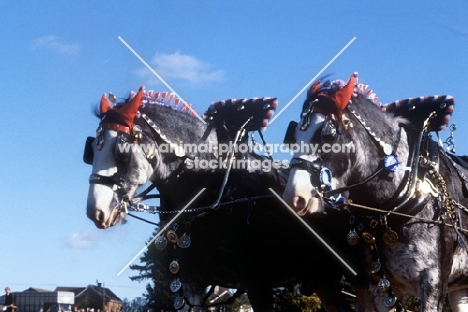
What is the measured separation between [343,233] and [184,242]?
164 cm

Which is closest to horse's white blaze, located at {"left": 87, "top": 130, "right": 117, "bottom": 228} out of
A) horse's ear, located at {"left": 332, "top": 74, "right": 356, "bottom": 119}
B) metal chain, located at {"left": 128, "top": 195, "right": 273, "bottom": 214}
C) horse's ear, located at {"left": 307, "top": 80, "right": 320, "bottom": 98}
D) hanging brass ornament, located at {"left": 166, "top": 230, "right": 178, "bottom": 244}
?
metal chain, located at {"left": 128, "top": 195, "right": 273, "bottom": 214}

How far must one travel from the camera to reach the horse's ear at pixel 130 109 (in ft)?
21.6

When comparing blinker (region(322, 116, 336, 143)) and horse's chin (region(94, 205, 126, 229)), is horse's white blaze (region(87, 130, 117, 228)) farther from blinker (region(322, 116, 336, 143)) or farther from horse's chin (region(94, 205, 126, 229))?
blinker (region(322, 116, 336, 143))

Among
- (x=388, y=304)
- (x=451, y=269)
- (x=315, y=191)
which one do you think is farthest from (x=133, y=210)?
(x=451, y=269)

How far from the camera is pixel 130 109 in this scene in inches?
261

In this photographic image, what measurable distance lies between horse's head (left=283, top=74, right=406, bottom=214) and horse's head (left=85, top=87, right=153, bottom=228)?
1539 mm

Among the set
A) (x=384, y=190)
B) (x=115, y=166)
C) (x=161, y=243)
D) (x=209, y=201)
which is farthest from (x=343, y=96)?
(x=161, y=243)

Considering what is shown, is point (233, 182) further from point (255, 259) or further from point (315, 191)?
point (315, 191)

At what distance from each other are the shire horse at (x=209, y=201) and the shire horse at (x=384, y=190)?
1.06m

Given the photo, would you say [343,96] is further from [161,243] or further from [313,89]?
[161,243]

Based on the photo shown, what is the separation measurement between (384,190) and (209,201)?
1.94 meters

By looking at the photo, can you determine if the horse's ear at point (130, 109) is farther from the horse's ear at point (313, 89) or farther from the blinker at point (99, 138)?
the horse's ear at point (313, 89)

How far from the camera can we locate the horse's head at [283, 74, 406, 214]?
225 inches

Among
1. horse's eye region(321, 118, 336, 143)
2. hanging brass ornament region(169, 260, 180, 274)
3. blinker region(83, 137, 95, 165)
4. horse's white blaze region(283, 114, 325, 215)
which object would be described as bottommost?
hanging brass ornament region(169, 260, 180, 274)
